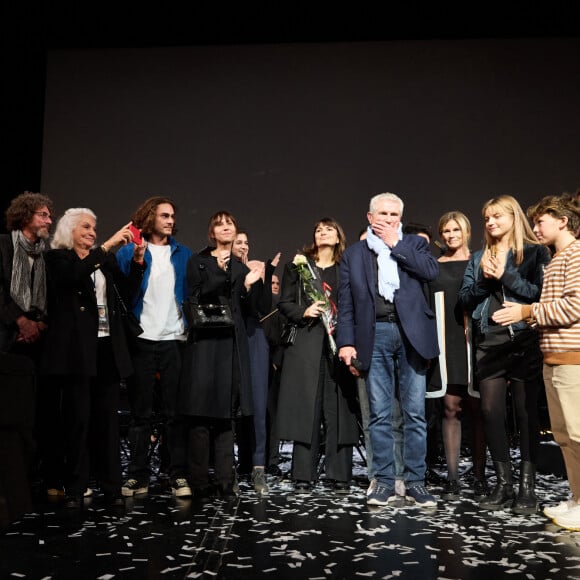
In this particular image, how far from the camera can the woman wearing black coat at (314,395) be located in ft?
12.0

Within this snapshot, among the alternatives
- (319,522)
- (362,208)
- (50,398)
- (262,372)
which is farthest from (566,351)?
(362,208)

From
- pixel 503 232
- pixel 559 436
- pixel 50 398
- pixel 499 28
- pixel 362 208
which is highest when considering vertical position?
pixel 499 28

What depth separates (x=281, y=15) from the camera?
6078mm

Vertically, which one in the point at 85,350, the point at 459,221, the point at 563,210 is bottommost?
the point at 85,350

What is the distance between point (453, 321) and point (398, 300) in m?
0.55

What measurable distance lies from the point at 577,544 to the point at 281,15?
17.3ft

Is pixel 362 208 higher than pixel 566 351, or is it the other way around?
pixel 362 208

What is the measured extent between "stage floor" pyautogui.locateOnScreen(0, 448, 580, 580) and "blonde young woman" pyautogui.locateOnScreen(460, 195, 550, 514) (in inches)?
9.2

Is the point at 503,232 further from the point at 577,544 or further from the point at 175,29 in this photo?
the point at 175,29

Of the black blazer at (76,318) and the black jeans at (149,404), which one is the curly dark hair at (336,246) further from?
the black blazer at (76,318)

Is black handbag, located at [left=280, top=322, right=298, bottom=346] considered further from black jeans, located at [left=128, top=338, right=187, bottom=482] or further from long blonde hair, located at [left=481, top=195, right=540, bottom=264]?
long blonde hair, located at [left=481, top=195, right=540, bottom=264]

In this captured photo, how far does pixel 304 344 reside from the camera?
378cm

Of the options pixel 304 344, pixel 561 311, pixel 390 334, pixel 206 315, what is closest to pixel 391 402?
pixel 390 334

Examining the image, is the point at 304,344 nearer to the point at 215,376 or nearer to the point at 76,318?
the point at 215,376
